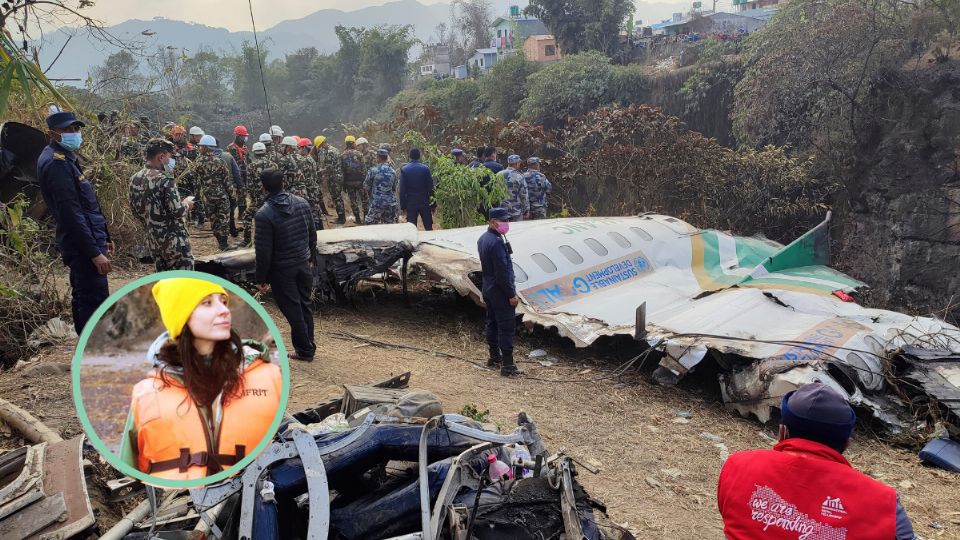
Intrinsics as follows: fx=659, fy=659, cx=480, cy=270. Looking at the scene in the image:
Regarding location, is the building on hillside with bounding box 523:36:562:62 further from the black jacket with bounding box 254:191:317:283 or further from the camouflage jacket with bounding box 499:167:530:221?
the black jacket with bounding box 254:191:317:283

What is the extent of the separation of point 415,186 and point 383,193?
726 millimetres

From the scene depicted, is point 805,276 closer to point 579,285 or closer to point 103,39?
point 579,285

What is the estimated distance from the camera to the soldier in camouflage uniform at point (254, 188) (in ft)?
37.9

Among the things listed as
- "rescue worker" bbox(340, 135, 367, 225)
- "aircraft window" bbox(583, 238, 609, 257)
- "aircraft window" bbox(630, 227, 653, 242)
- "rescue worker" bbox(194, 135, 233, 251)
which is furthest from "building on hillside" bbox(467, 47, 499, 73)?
"aircraft window" bbox(583, 238, 609, 257)

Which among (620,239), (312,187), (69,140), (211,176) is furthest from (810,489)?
(312,187)

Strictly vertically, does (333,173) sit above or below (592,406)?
above

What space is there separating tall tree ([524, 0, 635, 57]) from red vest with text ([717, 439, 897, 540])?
1354 inches

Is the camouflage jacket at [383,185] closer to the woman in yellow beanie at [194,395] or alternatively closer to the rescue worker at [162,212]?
the rescue worker at [162,212]

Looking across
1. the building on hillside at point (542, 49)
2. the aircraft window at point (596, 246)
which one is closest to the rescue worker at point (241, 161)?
the aircraft window at point (596, 246)

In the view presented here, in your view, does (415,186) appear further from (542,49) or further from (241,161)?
(542,49)

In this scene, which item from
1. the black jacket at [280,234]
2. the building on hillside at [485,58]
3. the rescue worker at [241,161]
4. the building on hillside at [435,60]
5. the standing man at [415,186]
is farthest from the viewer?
the building on hillside at [435,60]

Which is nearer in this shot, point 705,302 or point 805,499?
point 805,499

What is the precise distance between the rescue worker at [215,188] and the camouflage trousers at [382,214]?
2570 mm

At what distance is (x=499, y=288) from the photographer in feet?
24.0
